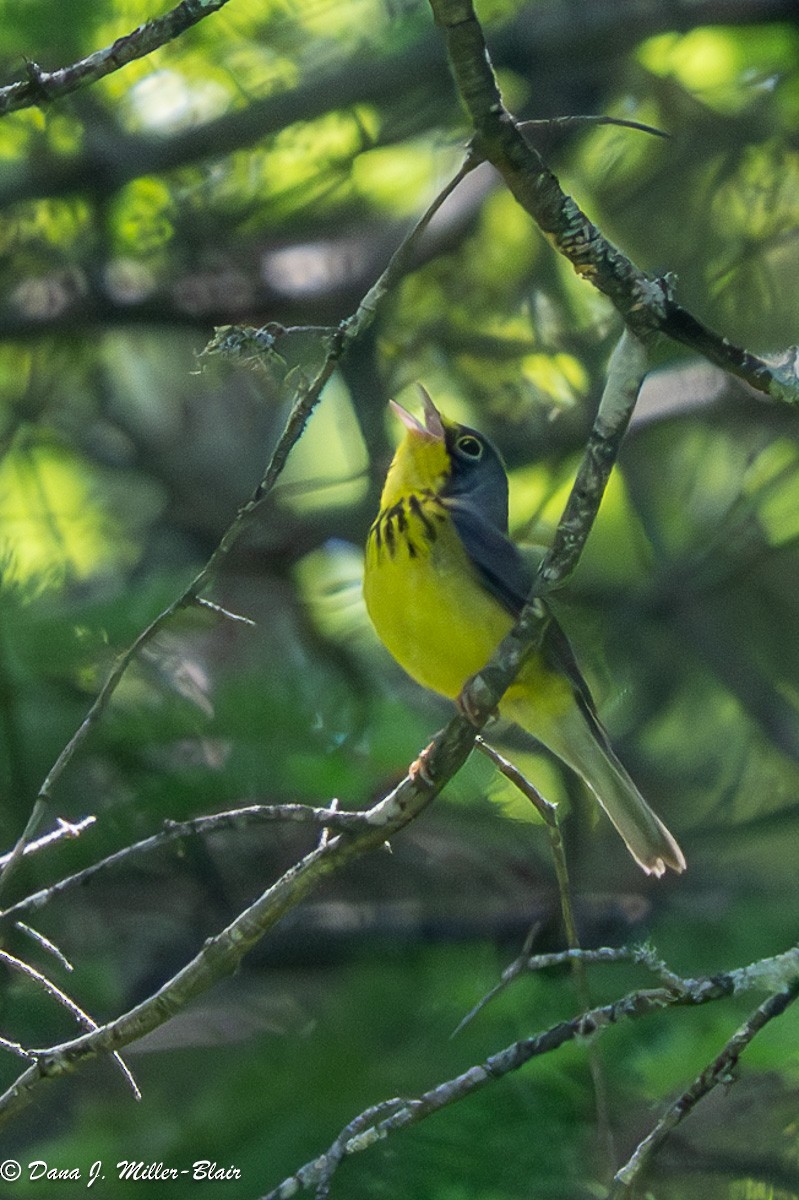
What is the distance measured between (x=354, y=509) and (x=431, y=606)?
1.55 metres

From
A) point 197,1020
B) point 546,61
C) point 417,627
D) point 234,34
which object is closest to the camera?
point 417,627

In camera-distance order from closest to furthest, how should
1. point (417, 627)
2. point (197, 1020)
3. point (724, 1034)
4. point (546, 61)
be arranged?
1. point (724, 1034)
2. point (417, 627)
3. point (197, 1020)
4. point (546, 61)

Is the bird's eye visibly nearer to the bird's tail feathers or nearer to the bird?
the bird

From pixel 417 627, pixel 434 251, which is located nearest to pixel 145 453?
pixel 434 251

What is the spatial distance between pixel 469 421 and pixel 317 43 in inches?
65.9

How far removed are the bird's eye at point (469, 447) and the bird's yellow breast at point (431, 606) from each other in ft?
1.58

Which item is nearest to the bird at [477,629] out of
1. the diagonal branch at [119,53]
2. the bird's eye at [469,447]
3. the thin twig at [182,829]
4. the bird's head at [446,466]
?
the bird's head at [446,466]

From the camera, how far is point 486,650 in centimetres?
450

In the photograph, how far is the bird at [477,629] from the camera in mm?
4488

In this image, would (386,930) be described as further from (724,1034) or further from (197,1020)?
(724,1034)

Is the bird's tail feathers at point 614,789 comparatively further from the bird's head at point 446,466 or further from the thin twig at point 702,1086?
the thin twig at point 702,1086

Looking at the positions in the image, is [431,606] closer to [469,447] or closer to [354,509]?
[469,447]

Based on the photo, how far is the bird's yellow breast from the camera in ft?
14.8

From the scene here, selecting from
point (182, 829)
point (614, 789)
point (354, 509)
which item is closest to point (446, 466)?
point (354, 509)
